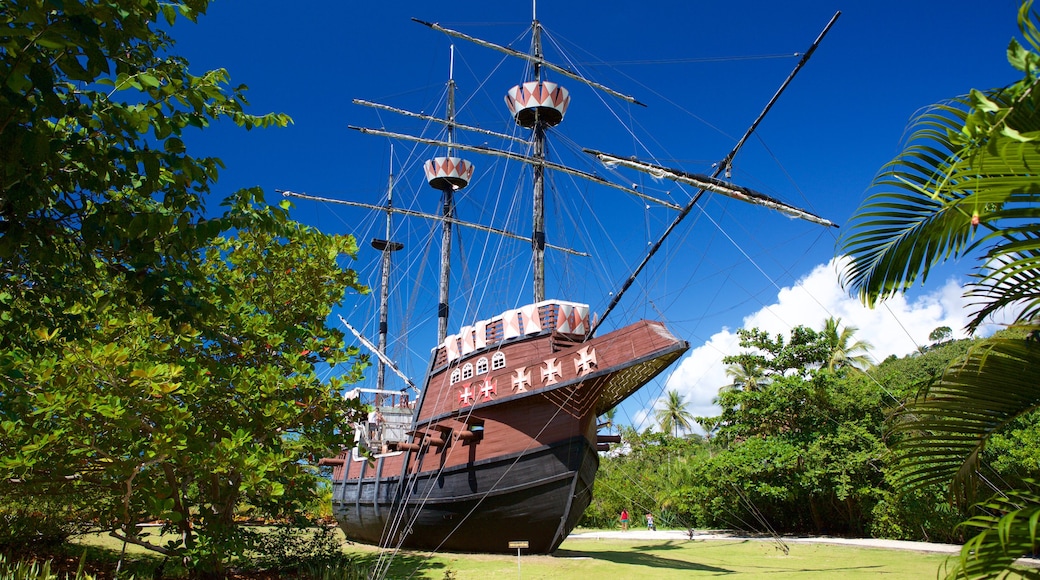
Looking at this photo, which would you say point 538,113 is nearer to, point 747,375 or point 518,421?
point 518,421

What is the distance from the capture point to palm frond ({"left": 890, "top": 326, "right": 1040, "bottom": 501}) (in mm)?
2709

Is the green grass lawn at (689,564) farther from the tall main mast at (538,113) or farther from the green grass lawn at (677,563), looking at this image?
the tall main mast at (538,113)

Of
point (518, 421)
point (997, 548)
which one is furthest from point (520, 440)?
point (997, 548)

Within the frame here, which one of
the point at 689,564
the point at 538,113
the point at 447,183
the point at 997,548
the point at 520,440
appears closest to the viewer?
the point at 997,548

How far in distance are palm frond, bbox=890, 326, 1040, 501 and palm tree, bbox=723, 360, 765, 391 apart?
20645 millimetres

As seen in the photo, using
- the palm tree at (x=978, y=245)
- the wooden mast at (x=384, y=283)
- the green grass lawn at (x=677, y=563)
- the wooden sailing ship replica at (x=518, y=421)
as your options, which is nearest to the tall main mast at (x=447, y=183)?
the wooden mast at (x=384, y=283)

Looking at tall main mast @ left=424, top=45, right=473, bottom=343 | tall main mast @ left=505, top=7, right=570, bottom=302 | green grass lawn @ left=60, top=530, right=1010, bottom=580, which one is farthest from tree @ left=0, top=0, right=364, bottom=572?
tall main mast @ left=424, top=45, right=473, bottom=343

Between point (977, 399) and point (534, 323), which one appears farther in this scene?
point (534, 323)

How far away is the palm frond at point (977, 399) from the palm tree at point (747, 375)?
20.6m

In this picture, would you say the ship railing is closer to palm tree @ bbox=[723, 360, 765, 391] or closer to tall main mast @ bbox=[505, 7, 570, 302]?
tall main mast @ bbox=[505, 7, 570, 302]

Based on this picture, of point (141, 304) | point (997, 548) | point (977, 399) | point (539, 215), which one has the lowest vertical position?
point (997, 548)

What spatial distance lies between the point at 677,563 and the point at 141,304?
34.7 feet

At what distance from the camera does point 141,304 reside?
4703 millimetres

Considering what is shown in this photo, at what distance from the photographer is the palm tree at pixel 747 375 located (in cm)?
2323
